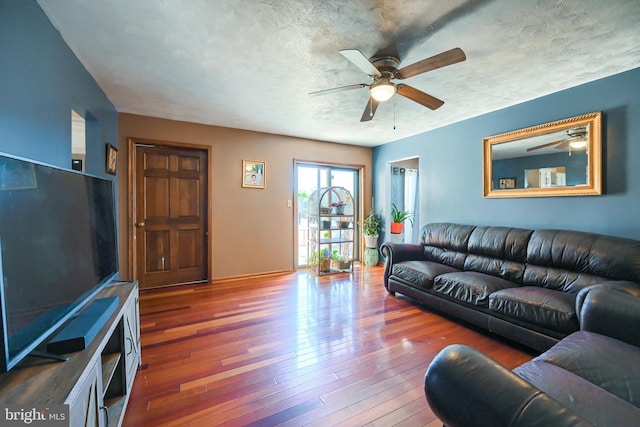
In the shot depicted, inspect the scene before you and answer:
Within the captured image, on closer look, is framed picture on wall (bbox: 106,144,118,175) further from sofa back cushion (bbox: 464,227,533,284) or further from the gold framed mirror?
the gold framed mirror

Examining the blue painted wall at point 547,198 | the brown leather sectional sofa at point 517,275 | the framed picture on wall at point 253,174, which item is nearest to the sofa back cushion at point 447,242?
the brown leather sectional sofa at point 517,275

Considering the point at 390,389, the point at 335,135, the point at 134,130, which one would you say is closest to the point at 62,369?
the point at 390,389

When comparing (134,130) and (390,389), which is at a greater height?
(134,130)

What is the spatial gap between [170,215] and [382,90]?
335 centimetres

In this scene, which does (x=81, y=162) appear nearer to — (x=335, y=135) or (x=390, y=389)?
(x=335, y=135)

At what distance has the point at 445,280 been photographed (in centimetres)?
273

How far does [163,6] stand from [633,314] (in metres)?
3.24

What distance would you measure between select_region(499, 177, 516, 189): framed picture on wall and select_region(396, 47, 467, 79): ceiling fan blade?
207cm

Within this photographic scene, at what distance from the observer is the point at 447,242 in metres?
3.44

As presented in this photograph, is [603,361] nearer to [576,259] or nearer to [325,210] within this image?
[576,259]

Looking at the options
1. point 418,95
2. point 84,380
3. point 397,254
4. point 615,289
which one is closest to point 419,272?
point 397,254

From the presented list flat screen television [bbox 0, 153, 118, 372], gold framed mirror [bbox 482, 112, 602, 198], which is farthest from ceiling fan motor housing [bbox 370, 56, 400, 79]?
flat screen television [bbox 0, 153, 118, 372]

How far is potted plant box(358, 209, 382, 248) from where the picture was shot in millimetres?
5109

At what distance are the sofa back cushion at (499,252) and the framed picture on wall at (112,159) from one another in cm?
438
